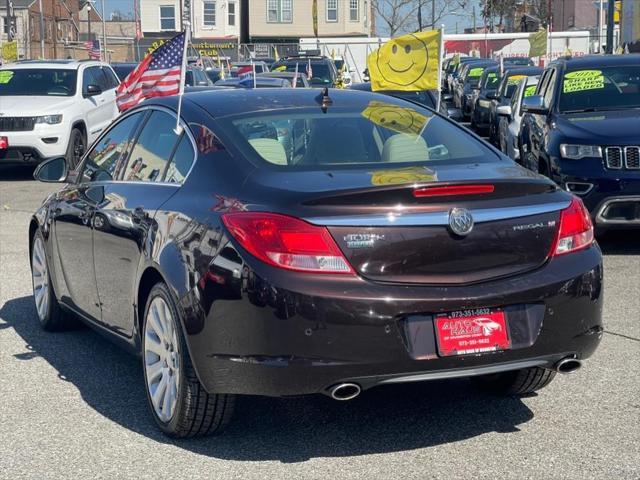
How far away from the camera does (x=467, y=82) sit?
3481 centimetres

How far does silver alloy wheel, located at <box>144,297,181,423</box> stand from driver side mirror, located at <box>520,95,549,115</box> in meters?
6.98

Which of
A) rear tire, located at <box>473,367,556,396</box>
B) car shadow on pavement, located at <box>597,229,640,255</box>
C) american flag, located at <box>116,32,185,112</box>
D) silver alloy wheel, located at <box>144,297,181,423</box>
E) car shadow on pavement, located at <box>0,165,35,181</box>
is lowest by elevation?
car shadow on pavement, located at <box>0,165,35,181</box>

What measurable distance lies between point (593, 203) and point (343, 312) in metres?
6.12

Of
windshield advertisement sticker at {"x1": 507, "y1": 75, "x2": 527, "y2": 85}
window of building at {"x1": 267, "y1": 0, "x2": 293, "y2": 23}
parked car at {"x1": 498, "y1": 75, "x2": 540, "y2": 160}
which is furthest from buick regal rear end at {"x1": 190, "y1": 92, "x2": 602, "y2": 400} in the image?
window of building at {"x1": 267, "y1": 0, "x2": 293, "y2": 23}

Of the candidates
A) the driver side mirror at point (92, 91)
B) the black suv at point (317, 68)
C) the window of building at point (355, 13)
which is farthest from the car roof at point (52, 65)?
the window of building at point (355, 13)

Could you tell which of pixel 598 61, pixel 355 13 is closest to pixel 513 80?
pixel 598 61

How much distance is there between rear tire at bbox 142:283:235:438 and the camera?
5.06 meters

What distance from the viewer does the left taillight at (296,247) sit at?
4641mm

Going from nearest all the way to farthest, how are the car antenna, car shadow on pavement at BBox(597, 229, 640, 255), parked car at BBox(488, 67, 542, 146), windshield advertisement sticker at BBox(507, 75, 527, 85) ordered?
the car antenna < car shadow on pavement at BBox(597, 229, 640, 255) < parked car at BBox(488, 67, 542, 146) < windshield advertisement sticker at BBox(507, 75, 527, 85)

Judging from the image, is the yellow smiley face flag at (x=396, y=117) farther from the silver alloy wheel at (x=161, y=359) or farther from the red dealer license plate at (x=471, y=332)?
the silver alloy wheel at (x=161, y=359)

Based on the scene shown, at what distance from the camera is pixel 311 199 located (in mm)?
4730

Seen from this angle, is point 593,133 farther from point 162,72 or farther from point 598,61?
point 162,72

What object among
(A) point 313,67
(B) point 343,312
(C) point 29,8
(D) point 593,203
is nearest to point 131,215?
(B) point 343,312

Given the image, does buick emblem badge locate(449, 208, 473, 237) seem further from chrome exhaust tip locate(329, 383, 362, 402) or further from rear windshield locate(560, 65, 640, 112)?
rear windshield locate(560, 65, 640, 112)
